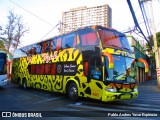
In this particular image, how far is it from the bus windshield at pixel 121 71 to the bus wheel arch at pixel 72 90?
2638 millimetres

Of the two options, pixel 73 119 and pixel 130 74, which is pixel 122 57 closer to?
pixel 130 74

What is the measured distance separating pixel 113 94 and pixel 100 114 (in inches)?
69.7

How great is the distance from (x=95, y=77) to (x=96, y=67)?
0.51m

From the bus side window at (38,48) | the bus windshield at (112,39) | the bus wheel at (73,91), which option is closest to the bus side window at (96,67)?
the bus windshield at (112,39)

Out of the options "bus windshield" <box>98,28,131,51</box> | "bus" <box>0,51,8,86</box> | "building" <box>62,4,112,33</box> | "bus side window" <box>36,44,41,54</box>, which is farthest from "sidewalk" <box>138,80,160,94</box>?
"bus" <box>0,51,8,86</box>

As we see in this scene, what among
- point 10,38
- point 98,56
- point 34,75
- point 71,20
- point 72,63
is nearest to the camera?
point 98,56

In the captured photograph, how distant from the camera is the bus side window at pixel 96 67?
11501 mm

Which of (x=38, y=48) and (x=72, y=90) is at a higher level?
(x=38, y=48)

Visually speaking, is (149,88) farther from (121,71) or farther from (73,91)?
(121,71)

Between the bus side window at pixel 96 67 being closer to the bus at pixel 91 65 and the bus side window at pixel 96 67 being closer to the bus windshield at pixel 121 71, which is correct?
the bus at pixel 91 65

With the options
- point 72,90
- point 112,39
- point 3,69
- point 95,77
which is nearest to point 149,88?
point 72,90

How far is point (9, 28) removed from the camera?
4228cm

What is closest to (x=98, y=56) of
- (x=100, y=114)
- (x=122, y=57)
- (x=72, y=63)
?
(x=122, y=57)

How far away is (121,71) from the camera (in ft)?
38.1
